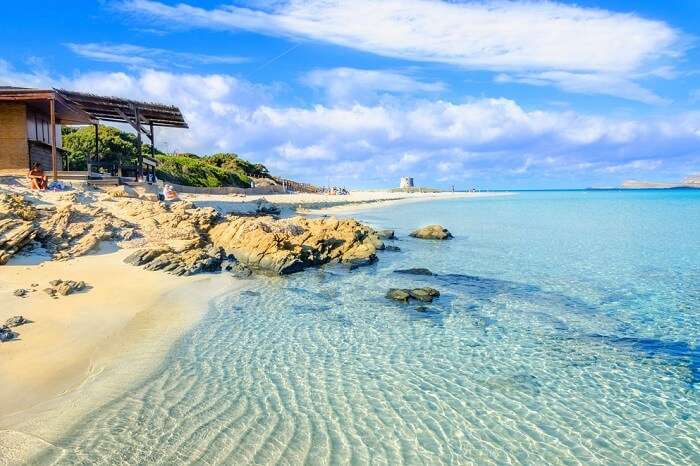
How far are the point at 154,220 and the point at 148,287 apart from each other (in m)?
6.80

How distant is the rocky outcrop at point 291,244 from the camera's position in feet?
52.0

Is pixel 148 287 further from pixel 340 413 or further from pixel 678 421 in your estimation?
pixel 678 421

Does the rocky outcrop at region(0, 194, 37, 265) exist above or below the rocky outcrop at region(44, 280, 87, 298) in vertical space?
above

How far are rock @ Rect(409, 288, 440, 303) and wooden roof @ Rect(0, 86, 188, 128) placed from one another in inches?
769

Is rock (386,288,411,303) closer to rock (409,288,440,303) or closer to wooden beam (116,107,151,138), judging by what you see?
rock (409,288,440,303)

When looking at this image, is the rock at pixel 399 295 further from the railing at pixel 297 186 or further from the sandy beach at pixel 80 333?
the railing at pixel 297 186

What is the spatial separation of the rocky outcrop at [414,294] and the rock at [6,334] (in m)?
7.98

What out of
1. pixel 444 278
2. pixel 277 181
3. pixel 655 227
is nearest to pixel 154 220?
pixel 444 278

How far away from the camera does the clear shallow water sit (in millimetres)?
5598

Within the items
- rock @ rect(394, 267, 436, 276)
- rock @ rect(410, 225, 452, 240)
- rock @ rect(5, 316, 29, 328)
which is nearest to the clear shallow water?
rock @ rect(394, 267, 436, 276)

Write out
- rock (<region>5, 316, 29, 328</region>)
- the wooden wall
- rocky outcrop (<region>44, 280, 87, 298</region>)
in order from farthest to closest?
the wooden wall → rocky outcrop (<region>44, 280, 87, 298</region>) → rock (<region>5, 316, 29, 328</region>)

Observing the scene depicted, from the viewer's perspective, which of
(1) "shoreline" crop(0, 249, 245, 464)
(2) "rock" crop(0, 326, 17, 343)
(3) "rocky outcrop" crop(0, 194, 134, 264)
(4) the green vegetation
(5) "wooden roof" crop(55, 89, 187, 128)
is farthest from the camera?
(4) the green vegetation

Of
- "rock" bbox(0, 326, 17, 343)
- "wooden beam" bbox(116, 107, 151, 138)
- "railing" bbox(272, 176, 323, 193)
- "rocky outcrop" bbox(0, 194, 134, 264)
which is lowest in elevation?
"rock" bbox(0, 326, 17, 343)

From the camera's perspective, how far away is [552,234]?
29000mm
